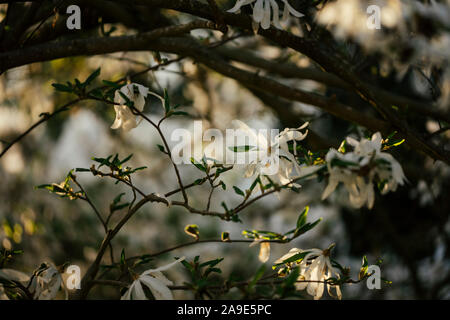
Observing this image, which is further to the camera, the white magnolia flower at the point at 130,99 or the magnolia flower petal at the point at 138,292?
the white magnolia flower at the point at 130,99

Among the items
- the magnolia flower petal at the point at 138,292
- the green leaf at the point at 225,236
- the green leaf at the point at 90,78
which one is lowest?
the magnolia flower petal at the point at 138,292

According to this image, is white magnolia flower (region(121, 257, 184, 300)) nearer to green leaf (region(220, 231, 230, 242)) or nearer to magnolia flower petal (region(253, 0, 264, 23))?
green leaf (region(220, 231, 230, 242))

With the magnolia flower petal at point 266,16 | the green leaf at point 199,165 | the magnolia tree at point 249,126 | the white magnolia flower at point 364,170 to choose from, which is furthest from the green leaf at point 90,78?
the white magnolia flower at point 364,170

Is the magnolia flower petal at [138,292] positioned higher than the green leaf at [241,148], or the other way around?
the green leaf at [241,148]

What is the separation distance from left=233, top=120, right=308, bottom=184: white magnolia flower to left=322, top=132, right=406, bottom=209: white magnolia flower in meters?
0.13

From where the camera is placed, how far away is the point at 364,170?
26.8 inches

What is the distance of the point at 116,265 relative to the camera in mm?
919

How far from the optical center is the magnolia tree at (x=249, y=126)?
77cm

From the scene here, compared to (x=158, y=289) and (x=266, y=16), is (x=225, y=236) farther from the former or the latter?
(x=266, y=16)

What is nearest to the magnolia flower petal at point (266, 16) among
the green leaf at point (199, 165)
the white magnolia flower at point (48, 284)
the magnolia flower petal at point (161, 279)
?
the green leaf at point (199, 165)

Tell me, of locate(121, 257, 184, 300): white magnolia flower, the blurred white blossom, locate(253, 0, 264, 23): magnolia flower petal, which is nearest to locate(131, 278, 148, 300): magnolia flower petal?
locate(121, 257, 184, 300): white magnolia flower

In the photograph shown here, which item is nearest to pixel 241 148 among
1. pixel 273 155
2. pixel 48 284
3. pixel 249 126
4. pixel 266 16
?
pixel 273 155

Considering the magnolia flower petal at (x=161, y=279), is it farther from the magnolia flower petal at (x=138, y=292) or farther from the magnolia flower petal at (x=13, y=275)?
the magnolia flower petal at (x=13, y=275)
